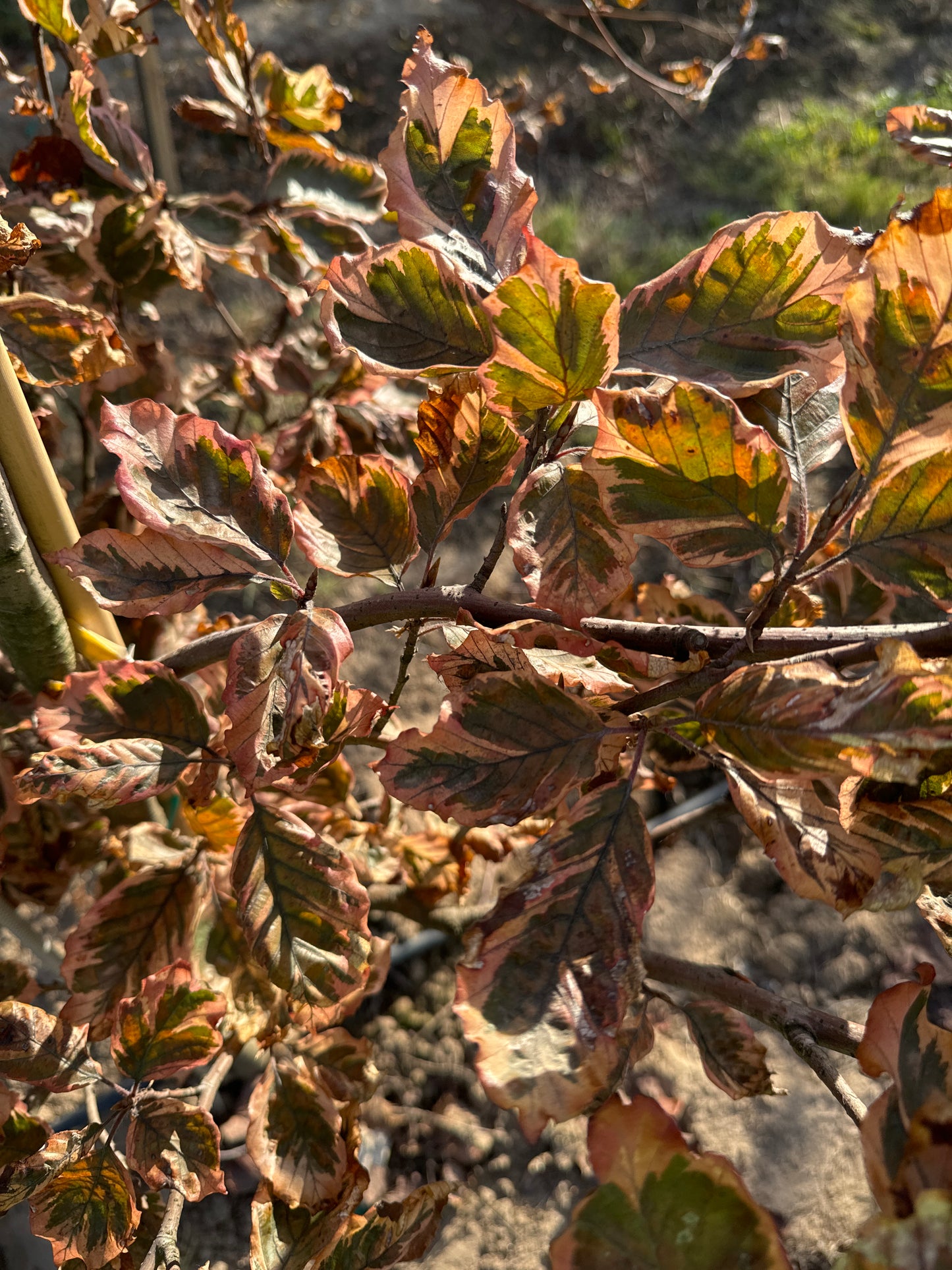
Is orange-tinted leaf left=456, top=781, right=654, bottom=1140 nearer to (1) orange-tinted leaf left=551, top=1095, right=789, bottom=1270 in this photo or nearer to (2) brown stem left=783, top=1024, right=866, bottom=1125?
(1) orange-tinted leaf left=551, top=1095, right=789, bottom=1270

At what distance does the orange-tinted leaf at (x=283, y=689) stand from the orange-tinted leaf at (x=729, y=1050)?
46 centimetres

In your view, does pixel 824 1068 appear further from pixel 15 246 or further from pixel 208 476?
pixel 15 246

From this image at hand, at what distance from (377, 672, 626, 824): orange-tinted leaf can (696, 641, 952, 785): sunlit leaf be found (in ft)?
0.25

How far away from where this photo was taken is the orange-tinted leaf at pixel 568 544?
0.55m

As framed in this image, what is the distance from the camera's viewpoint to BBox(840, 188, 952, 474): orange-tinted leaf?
425mm

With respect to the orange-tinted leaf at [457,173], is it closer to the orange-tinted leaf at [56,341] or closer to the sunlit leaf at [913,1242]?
the orange-tinted leaf at [56,341]

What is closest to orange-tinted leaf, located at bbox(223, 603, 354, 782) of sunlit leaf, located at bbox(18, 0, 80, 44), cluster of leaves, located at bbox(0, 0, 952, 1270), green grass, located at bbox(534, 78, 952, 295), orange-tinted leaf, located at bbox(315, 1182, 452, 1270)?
cluster of leaves, located at bbox(0, 0, 952, 1270)

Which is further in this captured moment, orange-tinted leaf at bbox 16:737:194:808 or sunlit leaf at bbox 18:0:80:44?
sunlit leaf at bbox 18:0:80:44

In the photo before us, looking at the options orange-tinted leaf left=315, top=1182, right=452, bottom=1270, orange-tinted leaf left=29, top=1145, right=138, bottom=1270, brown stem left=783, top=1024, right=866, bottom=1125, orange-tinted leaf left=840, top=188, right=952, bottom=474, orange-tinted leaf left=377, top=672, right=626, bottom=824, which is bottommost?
orange-tinted leaf left=315, top=1182, right=452, bottom=1270

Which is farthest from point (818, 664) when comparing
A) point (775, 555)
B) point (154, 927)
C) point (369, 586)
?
point (369, 586)

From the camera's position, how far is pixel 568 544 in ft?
1.83

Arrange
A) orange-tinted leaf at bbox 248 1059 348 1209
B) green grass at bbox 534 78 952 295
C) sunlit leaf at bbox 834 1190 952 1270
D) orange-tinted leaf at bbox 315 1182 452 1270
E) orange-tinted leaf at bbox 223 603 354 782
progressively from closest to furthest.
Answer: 1. sunlit leaf at bbox 834 1190 952 1270
2. orange-tinted leaf at bbox 223 603 354 782
3. orange-tinted leaf at bbox 315 1182 452 1270
4. orange-tinted leaf at bbox 248 1059 348 1209
5. green grass at bbox 534 78 952 295

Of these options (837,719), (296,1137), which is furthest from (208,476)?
(296,1137)

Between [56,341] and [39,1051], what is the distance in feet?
1.88
